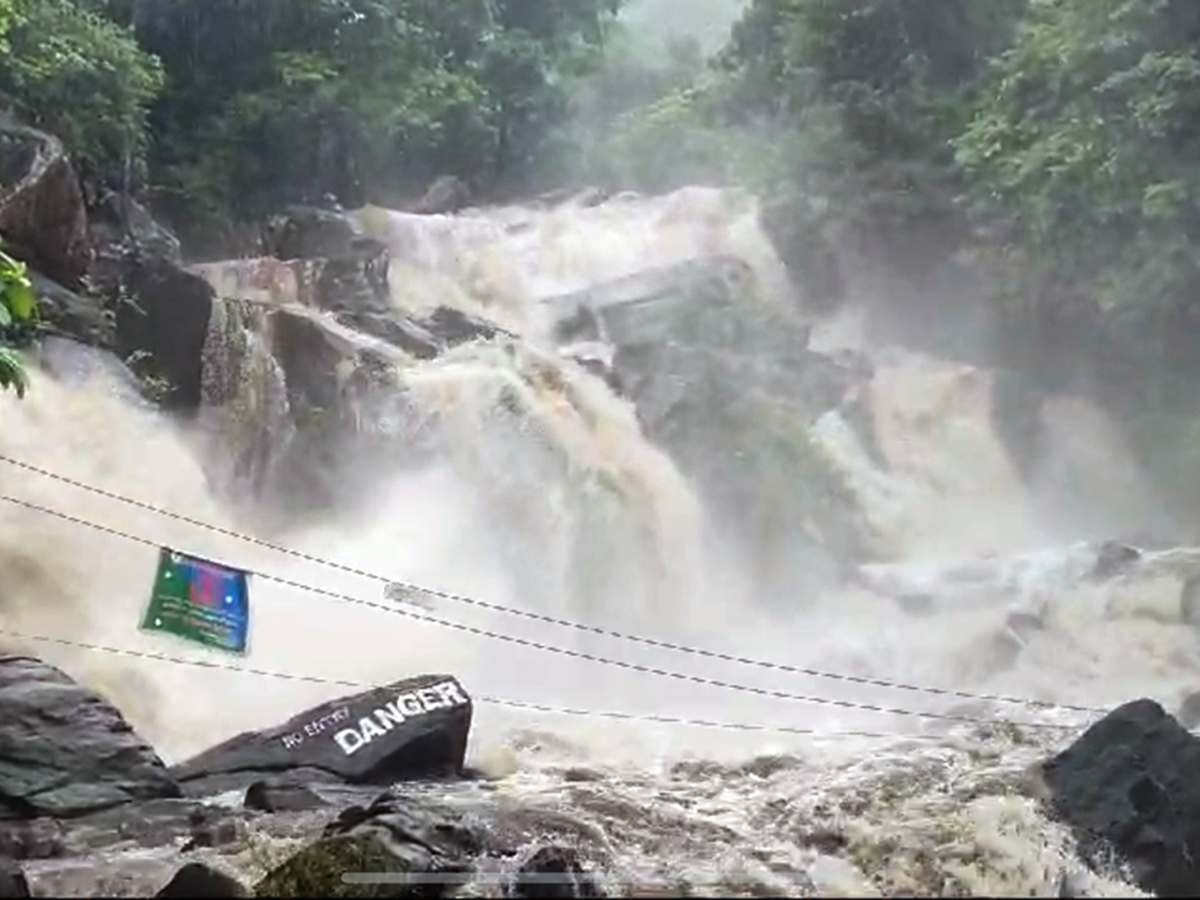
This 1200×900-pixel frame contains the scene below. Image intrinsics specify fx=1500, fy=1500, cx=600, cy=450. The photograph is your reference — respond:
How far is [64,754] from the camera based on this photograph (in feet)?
24.3

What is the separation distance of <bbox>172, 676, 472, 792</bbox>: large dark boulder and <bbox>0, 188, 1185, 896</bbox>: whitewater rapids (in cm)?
43

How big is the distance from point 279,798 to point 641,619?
18.4 ft

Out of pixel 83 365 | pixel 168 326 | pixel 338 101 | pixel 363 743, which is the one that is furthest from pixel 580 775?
pixel 338 101

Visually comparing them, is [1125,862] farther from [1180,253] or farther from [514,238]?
[514,238]

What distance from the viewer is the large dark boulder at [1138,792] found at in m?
6.17

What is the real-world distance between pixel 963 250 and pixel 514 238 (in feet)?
17.1

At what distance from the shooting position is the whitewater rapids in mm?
7680

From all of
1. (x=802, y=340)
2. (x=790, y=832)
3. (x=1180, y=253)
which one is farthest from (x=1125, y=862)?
(x=802, y=340)

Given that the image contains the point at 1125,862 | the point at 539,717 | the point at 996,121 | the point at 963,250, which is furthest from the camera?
the point at 963,250

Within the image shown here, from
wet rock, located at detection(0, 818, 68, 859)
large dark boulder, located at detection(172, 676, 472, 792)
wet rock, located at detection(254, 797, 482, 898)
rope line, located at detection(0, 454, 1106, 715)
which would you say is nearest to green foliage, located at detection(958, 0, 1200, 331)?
rope line, located at detection(0, 454, 1106, 715)

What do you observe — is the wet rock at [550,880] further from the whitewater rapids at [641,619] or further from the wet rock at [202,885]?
the whitewater rapids at [641,619]

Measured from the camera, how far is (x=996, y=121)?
15.7 metres

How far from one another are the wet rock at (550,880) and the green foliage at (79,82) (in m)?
10.6

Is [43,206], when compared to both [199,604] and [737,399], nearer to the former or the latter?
[199,604]
